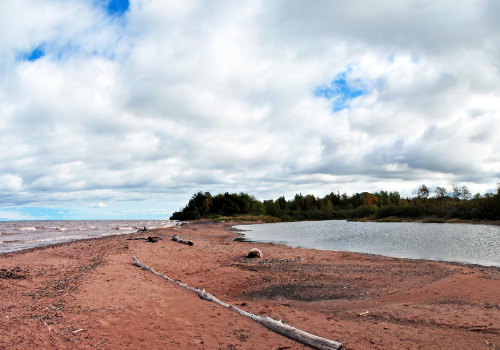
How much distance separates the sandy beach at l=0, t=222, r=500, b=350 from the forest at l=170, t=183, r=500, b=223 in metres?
62.2

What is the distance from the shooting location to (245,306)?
31.0ft

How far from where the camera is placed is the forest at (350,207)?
2633 inches

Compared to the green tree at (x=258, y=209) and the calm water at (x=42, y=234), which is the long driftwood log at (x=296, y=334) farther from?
the green tree at (x=258, y=209)

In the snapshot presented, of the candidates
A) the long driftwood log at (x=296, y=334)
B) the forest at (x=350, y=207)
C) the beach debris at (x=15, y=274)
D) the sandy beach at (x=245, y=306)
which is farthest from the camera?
the forest at (x=350, y=207)

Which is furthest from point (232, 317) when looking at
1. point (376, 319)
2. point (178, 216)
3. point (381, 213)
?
point (178, 216)

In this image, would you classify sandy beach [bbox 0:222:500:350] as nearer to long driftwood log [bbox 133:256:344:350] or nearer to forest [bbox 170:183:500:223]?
long driftwood log [bbox 133:256:344:350]

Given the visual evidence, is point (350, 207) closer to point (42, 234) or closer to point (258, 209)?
point (258, 209)

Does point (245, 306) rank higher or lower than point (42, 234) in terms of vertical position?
higher

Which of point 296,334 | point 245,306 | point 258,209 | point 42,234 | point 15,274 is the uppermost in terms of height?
point 15,274

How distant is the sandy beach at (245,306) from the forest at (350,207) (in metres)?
62.2

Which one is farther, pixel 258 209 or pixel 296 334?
pixel 258 209

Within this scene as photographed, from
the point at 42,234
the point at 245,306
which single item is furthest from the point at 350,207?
the point at 245,306

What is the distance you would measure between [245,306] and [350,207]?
139 metres

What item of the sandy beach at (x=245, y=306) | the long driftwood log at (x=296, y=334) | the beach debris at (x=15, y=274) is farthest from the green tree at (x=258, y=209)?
the long driftwood log at (x=296, y=334)
